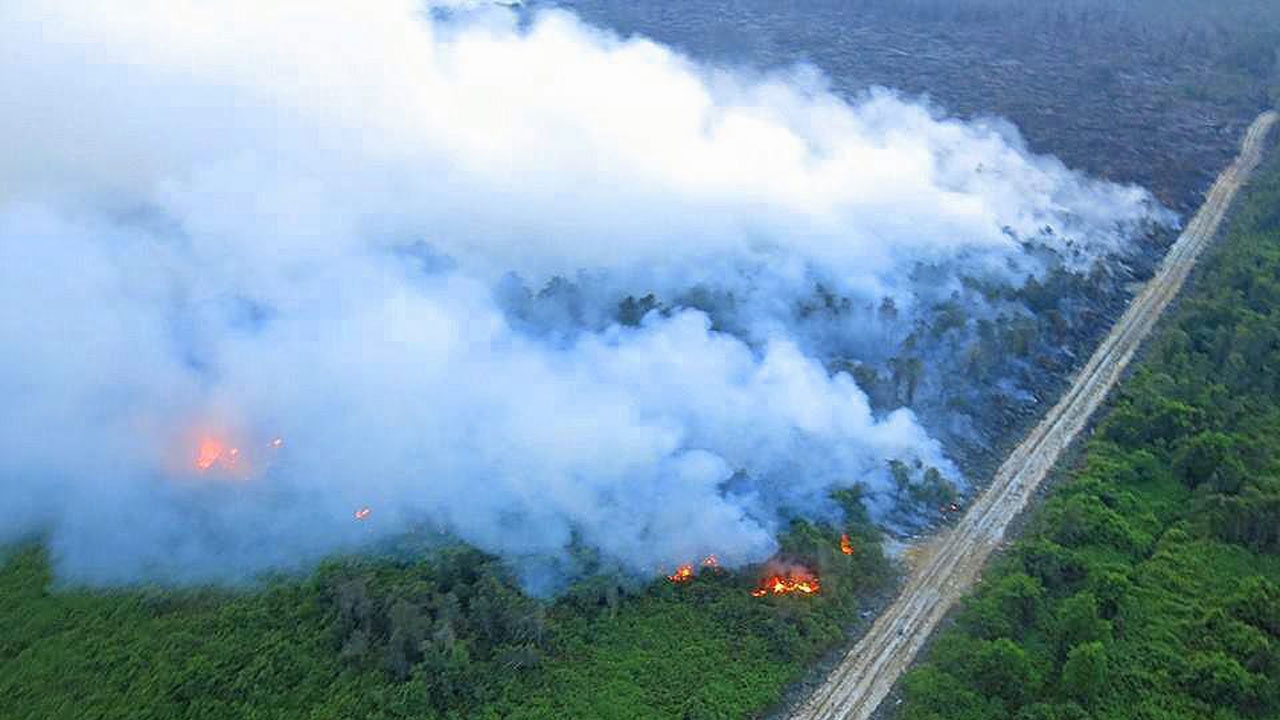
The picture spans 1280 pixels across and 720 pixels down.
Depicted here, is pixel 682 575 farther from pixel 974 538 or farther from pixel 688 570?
pixel 974 538

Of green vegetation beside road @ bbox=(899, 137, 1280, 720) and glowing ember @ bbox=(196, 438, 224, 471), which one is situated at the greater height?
green vegetation beside road @ bbox=(899, 137, 1280, 720)

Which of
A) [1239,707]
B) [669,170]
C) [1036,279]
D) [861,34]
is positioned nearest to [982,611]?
[1239,707]

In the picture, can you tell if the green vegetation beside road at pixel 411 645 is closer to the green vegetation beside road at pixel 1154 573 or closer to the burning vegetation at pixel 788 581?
the burning vegetation at pixel 788 581

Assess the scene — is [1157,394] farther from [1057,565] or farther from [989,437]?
[1057,565]

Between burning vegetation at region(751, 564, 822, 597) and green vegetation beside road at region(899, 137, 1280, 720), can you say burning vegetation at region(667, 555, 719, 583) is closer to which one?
burning vegetation at region(751, 564, 822, 597)

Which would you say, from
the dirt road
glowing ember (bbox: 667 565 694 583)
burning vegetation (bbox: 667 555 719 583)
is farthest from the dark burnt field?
glowing ember (bbox: 667 565 694 583)
